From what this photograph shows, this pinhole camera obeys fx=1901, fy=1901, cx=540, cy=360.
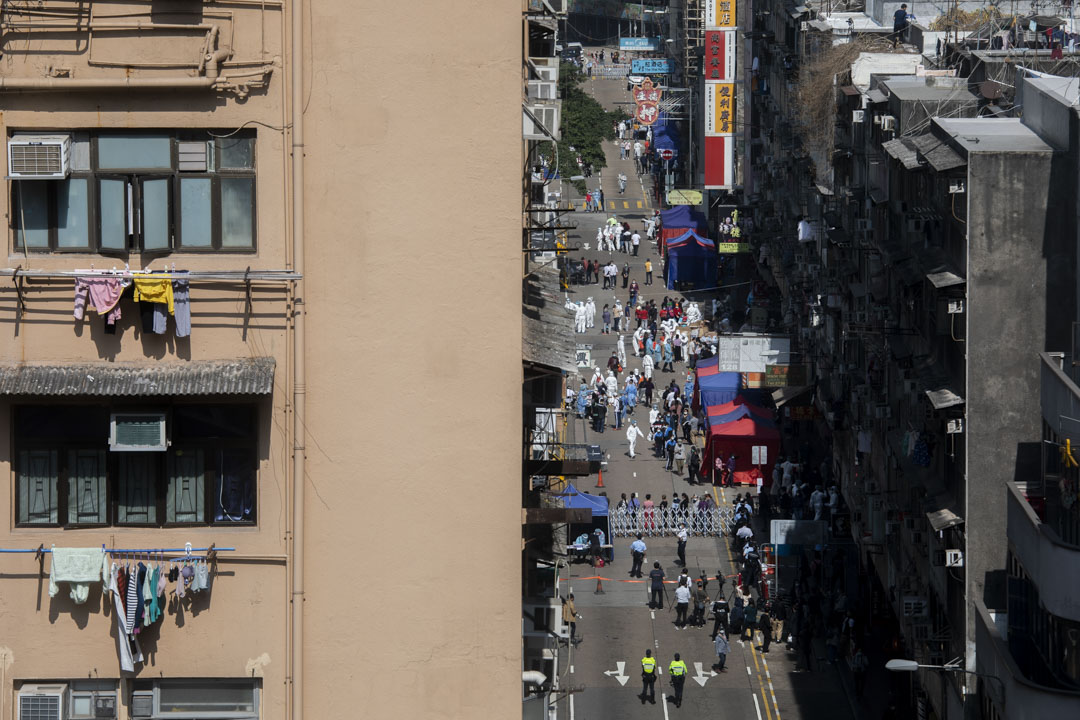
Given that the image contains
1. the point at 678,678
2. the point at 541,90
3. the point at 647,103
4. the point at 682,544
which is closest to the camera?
the point at 541,90

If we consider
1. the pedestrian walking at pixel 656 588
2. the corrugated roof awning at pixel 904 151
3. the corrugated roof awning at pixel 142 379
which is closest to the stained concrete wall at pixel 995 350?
the corrugated roof awning at pixel 904 151

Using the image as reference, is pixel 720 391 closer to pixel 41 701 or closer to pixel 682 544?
pixel 682 544

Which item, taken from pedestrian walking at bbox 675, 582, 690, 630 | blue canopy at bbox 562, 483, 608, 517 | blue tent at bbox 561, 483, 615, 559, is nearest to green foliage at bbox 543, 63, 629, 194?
blue tent at bbox 561, 483, 615, 559

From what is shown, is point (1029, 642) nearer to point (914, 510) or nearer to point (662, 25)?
point (914, 510)

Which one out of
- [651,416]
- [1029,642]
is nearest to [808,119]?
[651,416]

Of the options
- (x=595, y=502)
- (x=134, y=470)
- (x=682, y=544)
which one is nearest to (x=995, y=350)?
(x=595, y=502)

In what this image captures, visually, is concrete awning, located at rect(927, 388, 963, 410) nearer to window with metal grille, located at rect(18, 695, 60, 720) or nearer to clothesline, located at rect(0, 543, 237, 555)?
clothesline, located at rect(0, 543, 237, 555)

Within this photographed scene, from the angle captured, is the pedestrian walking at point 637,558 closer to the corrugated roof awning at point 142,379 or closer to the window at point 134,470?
the window at point 134,470
